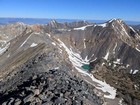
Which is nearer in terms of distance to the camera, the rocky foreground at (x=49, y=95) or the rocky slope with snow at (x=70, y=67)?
the rocky foreground at (x=49, y=95)

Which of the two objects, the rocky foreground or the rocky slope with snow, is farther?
the rocky slope with snow

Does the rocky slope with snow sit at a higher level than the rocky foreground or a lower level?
lower

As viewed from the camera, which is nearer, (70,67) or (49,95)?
(49,95)

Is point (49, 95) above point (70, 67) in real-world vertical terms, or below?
above

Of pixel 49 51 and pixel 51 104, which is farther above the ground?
pixel 51 104

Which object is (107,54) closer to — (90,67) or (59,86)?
(90,67)

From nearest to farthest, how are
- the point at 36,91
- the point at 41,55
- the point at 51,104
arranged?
the point at 51,104 < the point at 36,91 < the point at 41,55

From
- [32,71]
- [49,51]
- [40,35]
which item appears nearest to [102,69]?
[40,35]

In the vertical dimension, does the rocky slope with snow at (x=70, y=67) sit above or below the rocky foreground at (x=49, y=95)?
below
